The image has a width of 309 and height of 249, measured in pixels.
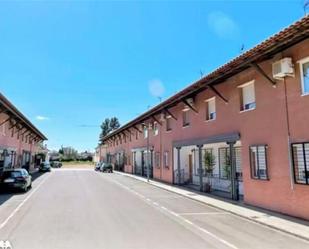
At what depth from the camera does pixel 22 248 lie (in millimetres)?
7160

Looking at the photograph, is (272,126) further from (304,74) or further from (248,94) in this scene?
(248,94)

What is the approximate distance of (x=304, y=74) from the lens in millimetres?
11336

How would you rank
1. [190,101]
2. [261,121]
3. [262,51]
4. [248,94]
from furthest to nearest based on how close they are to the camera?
1. [190,101]
2. [248,94]
3. [261,121]
4. [262,51]

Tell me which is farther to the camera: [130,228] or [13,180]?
[13,180]

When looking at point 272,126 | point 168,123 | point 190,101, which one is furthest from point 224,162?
Answer: point 272,126

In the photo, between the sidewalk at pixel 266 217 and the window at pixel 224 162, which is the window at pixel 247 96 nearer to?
the sidewalk at pixel 266 217

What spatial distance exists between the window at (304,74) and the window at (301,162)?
1.90 meters

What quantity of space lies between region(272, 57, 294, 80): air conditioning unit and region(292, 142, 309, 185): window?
2505mm

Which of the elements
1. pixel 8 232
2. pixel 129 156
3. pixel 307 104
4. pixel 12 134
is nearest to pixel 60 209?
pixel 8 232

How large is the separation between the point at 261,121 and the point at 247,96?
1.88m

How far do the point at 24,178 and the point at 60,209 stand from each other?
871cm

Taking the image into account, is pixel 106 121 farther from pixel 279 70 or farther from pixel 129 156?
pixel 279 70

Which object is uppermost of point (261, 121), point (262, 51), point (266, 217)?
point (262, 51)

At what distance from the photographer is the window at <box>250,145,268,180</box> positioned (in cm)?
1334
